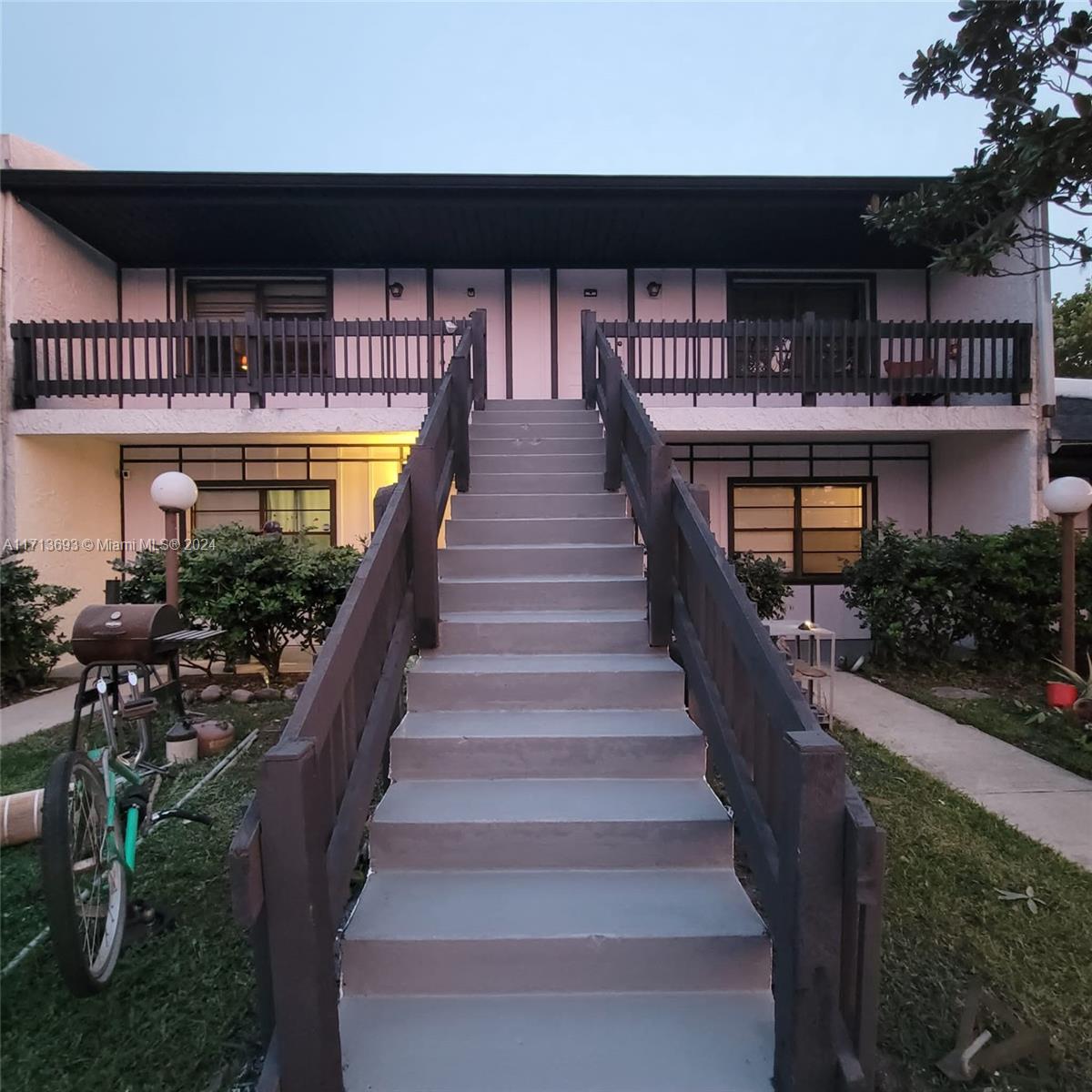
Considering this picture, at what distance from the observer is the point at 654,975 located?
211 centimetres

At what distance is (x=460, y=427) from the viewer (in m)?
4.95

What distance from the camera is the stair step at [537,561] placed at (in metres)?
4.16

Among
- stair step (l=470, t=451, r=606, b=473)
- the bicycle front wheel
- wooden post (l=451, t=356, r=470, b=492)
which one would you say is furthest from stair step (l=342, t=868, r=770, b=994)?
stair step (l=470, t=451, r=606, b=473)

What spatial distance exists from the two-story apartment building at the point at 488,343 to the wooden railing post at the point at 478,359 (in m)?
1.19

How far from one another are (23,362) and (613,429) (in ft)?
24.5

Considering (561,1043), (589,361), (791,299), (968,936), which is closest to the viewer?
(561,1043)

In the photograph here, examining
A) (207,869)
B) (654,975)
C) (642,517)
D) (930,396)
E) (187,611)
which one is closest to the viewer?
(654,975)

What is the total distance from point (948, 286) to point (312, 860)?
1116cm

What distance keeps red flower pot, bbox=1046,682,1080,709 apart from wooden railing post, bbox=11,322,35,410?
11.0 metres

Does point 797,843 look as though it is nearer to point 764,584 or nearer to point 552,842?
point 552,842

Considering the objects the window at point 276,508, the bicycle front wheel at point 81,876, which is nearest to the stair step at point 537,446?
the bicycle front wheel at point 81,876

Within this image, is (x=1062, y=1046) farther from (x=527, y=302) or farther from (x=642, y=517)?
(x=527, y=302)

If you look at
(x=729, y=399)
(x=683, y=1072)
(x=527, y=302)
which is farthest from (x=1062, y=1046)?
(x=527, y=302)

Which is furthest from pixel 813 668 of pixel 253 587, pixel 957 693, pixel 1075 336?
pixel 1075 336
